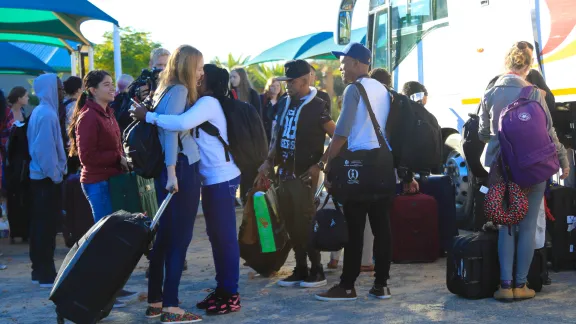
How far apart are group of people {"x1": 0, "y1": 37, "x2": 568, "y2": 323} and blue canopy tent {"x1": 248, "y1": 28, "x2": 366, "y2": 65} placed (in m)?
11.4

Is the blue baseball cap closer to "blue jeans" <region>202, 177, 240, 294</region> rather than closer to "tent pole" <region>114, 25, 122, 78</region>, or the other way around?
"blue jeans" <region>202, 177, 240, 294</region>

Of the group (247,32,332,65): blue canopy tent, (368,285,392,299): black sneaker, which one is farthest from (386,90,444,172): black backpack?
(247,32,332,65): blue canopy tent

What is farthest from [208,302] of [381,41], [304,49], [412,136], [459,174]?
[304,49]

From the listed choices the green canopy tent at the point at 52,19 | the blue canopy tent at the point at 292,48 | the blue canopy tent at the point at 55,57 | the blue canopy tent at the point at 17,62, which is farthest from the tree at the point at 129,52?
the green canopy tent at the point at 52,19

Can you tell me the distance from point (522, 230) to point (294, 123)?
1968mm

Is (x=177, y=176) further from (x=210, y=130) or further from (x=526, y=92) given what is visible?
(x=526, y=92)

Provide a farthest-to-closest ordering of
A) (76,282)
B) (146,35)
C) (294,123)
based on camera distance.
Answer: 1. (146,35)
2. (294,123)
3. (76,282)

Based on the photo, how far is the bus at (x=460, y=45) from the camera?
770 cm

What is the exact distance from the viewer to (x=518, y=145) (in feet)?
19.2

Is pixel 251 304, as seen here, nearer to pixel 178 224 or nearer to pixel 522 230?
pixel 178 224

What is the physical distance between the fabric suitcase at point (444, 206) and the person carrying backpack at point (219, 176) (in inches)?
105

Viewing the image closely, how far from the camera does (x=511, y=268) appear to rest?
6.03 m

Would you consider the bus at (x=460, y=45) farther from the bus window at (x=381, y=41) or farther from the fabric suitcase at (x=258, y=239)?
the fabric suitcase at (x=258, y=239)

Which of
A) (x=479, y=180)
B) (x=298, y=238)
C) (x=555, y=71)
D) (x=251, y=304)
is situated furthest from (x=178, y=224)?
(x=555, y=71)
